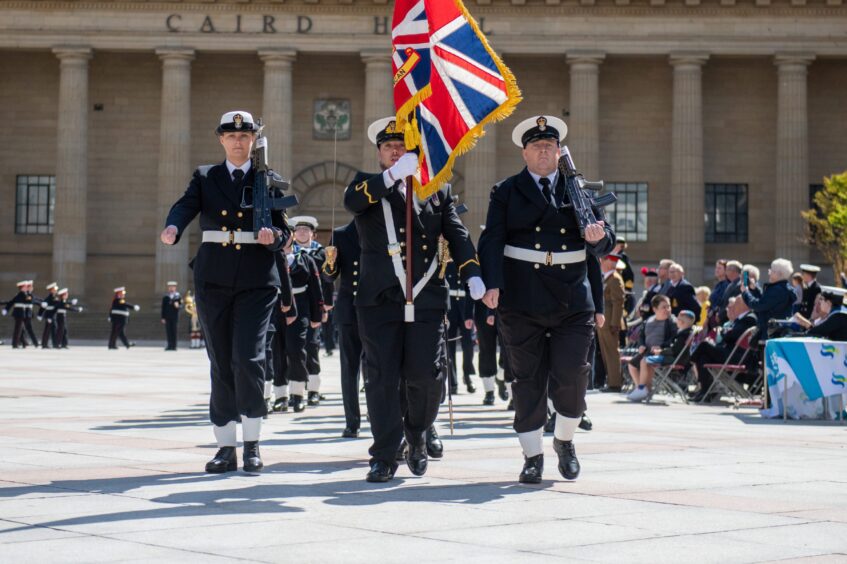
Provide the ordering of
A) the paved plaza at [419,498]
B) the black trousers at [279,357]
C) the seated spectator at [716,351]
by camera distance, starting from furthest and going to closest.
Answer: the seated spectator at [716,351] < the black trousers at [279,357] < the paved plaza at [419,498]

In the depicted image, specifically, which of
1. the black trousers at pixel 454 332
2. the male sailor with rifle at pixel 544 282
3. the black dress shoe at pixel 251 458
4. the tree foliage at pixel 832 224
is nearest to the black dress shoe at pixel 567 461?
the male sailor with rifle at pixel 544 282

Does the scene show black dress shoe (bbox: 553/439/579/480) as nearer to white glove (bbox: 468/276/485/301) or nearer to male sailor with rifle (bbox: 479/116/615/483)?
male sailor with rifle (bbox: 479/116/615/483)

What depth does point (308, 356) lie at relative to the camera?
17.7m

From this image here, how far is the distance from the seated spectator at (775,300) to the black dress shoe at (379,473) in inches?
408

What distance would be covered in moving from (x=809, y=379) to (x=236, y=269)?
330 inches

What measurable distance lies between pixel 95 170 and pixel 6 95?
416cm

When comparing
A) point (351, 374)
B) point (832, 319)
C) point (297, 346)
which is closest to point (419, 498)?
point (351, 374)

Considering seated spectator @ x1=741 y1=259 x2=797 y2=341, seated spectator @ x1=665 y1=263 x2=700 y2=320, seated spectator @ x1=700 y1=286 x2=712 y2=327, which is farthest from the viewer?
seated spectator @ x1=665 y1=263 x2=700 y2=320

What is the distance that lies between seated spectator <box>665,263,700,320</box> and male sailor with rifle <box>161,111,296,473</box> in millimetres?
12859

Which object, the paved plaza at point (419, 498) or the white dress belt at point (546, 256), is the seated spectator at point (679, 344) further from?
the white dress belt at point (546, 256)

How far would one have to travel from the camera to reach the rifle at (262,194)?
9.93 meters

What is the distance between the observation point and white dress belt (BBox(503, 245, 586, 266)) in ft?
31.8

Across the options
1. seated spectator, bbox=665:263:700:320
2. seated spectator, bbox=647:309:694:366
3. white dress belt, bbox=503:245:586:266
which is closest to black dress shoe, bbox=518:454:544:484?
white dress belt, bbox=503:245:586:266

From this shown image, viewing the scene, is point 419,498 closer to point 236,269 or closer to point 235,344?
point 235,344
